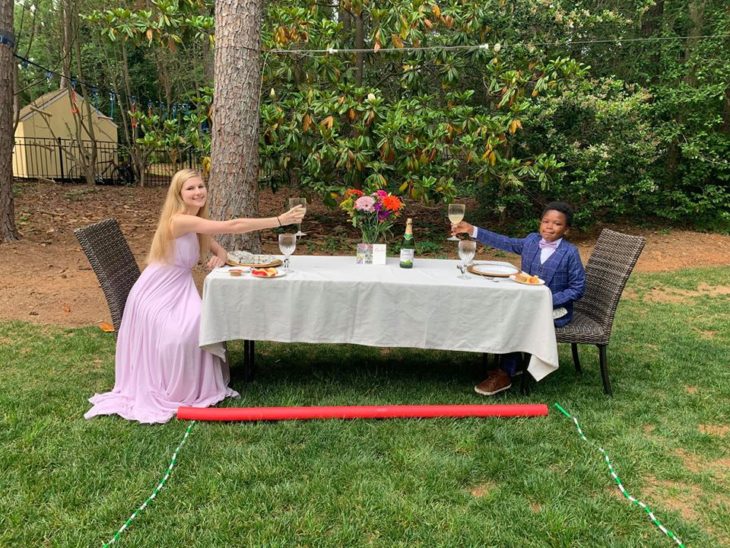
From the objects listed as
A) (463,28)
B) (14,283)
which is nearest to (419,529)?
(14,283)

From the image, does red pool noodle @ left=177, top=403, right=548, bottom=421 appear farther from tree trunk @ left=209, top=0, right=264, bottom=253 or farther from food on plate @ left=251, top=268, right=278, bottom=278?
tree trunk @ left=209, top=0, right=264, bottom=253

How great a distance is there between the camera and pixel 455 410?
3.31 meters

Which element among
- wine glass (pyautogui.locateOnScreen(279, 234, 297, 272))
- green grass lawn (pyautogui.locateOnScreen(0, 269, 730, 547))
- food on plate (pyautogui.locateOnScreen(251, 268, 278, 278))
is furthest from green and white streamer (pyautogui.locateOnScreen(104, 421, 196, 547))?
wine glass (pyautogui.locateOnScreen(279, 234, 297, 272))

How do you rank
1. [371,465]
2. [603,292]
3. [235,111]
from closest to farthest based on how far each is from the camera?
[371,465] < [603,292] < [235,111]

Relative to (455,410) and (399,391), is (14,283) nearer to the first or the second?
(399,391)

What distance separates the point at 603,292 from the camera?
151 inches

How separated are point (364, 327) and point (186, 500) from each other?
52.4 inches

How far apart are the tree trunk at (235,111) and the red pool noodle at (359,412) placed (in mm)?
2624

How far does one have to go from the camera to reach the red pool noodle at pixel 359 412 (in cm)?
316

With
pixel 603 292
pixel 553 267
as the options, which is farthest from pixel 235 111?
pixel 603 292

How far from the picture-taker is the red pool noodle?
3.16m

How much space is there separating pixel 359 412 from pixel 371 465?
50 centimetres

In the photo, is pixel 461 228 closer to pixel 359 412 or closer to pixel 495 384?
pixel 495 384

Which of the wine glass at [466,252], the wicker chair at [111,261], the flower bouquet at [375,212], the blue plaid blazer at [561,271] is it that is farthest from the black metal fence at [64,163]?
the wine glass at [466,252]
